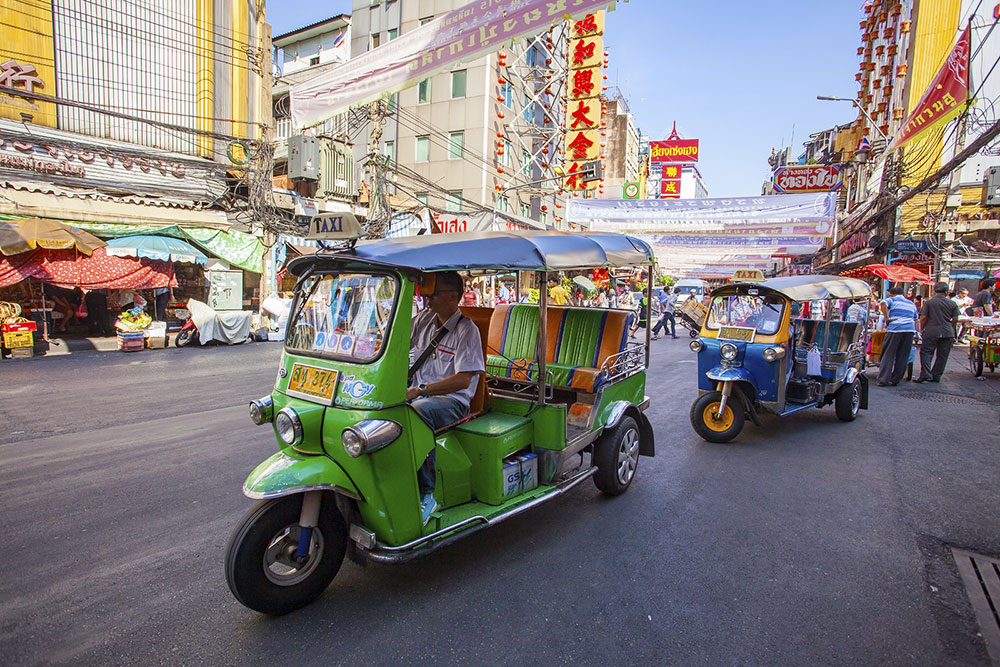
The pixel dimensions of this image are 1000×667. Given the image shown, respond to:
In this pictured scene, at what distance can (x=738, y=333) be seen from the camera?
7055mm

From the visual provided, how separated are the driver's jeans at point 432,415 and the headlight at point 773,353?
4.48 metres

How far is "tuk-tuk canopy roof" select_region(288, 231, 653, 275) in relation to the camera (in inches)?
126

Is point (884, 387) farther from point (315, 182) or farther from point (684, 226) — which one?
point (315, 182)

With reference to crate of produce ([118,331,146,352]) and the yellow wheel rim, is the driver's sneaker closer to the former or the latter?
the yellow wheel rim

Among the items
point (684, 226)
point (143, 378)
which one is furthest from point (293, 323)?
point (684, 226)

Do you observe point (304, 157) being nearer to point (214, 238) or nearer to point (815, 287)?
point (214, 238)

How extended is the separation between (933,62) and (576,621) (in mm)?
25124

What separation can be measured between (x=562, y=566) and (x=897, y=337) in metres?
10.0

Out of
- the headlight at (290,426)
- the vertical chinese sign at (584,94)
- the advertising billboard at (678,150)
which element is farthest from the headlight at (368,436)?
the advertising billboard at (678,150)

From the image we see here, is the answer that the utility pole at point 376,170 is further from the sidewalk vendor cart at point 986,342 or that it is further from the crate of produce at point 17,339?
the sidewalk vendor cart at point 986,342

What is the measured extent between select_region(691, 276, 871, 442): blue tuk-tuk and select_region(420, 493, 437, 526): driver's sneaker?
164 inches

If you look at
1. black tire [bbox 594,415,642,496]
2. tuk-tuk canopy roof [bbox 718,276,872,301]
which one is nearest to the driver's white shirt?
black tire [bbox 594,415,642,496]

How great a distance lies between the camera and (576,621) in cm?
293

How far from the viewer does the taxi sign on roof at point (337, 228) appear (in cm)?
311
